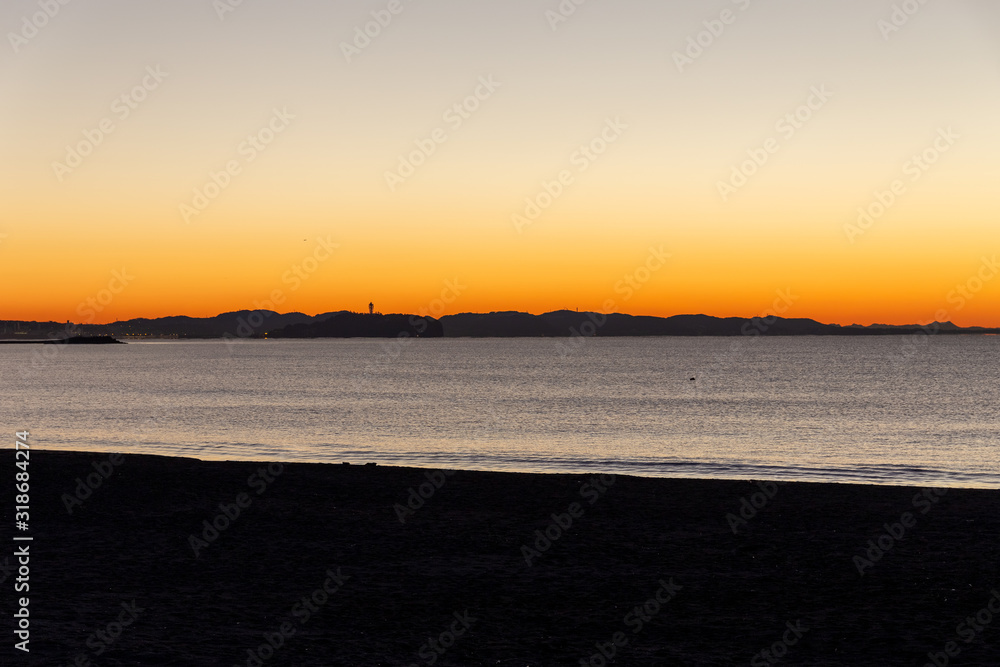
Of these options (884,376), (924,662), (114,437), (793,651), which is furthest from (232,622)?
(884,376)

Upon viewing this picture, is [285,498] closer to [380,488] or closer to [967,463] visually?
[380,488]
